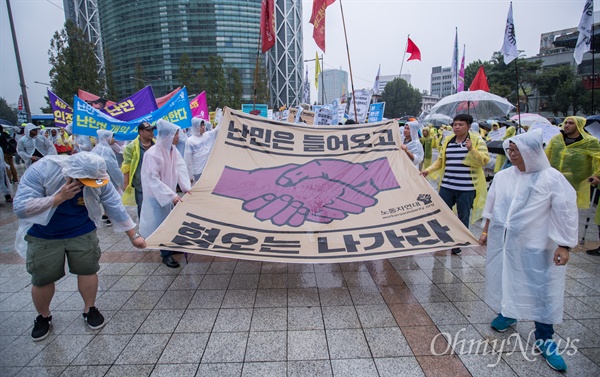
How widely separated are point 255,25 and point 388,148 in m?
64.2

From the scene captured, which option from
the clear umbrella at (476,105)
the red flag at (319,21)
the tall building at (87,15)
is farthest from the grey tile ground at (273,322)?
the tall building at (87,15)

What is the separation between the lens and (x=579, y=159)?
4148 millimetres

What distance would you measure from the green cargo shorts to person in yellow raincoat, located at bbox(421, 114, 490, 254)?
3.60m

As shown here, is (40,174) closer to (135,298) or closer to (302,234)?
(135,298)

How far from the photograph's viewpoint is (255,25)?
6000cm

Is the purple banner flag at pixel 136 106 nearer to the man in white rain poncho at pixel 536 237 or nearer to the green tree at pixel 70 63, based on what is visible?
the man in white rain poncho at pixel 536 237

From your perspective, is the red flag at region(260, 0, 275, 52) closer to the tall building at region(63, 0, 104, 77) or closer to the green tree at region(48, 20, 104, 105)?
the green tree at region(48, 20, 104, 105)

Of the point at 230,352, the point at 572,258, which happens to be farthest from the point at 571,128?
the point at 230,352

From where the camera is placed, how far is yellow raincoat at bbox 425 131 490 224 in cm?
371

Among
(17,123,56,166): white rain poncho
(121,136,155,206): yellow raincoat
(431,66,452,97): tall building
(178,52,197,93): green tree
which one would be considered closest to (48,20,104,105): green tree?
(178,52,197,93): green tree

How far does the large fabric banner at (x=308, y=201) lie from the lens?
119 inches

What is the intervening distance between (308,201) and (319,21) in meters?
5.00

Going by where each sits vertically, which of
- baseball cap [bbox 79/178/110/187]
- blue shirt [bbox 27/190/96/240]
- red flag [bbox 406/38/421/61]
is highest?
red flag [bbox 406/38/421/61]

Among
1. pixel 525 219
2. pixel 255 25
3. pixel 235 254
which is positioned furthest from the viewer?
pixel 255 25
